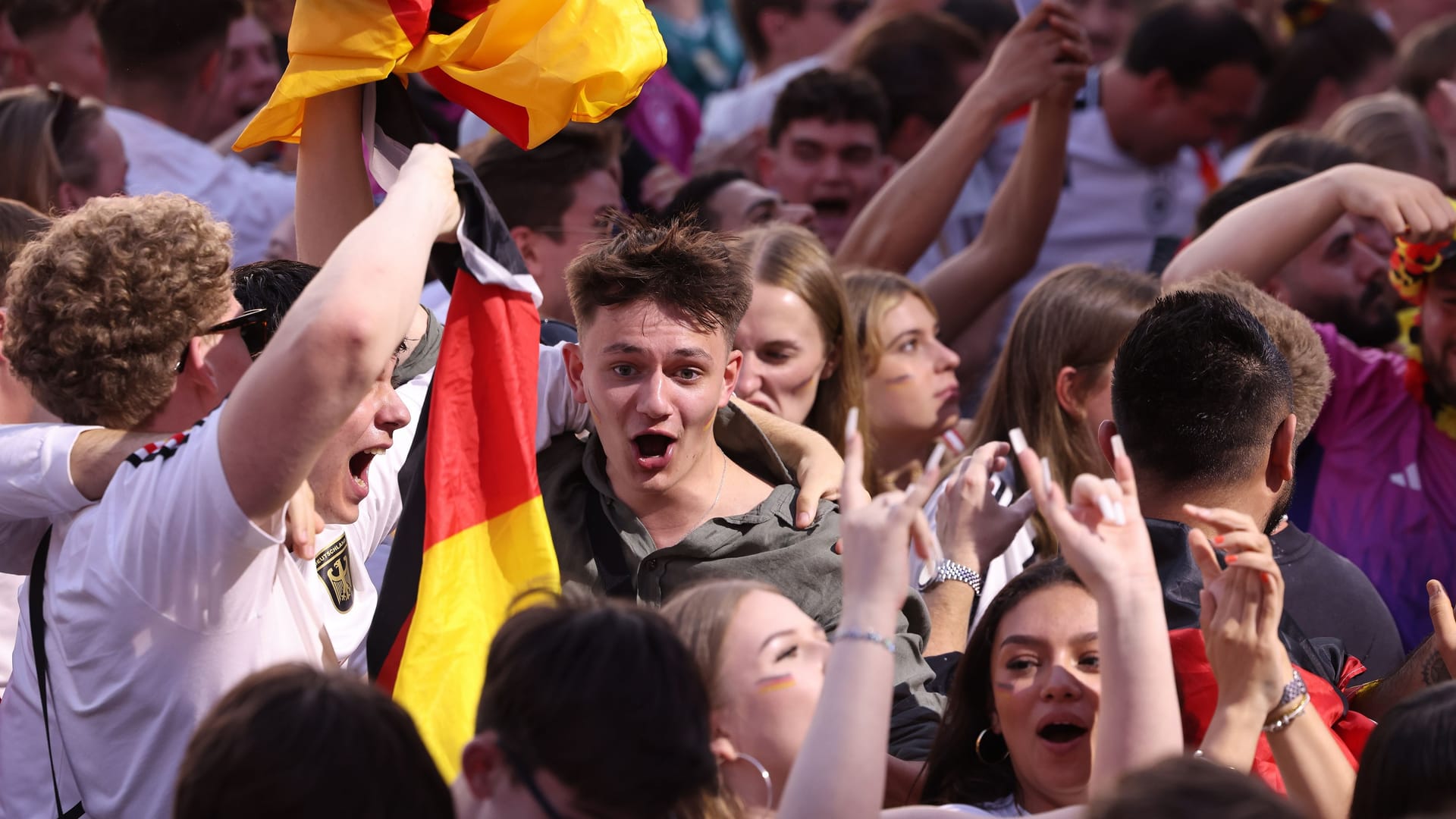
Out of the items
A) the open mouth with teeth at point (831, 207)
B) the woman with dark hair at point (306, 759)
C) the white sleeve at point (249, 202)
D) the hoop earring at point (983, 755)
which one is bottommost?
the white sleeve at point (249, 202)

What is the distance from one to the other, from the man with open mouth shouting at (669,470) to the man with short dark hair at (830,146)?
2899 millimetres

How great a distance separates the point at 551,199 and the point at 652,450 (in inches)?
73.0

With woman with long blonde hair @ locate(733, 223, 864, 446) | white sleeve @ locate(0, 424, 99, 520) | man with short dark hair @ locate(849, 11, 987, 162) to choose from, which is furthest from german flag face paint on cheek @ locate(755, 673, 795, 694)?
man with short dark hair @ locate(849, 11, 987, 162)

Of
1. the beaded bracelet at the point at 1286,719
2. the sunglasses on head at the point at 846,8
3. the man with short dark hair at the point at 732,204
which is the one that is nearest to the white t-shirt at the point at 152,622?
the beaded bracelet at the point at 1286,719

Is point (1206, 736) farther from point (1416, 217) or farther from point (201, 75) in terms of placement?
point (201, 75)

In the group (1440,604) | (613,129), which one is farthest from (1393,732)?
(613,129)

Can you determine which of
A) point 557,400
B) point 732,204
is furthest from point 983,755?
point 732,204

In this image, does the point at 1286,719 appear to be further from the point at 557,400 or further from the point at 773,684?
the point at 557,400

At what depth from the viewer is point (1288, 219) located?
4230mm

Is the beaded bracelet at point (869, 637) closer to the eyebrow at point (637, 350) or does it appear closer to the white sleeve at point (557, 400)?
the eyebrow at point (637, 350)

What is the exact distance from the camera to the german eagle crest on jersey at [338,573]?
2934 mm

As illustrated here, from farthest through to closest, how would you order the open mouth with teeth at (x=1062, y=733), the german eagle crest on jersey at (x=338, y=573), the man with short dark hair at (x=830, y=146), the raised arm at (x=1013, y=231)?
the man with short dark hair at (x=830, y=146), the raised arm at (x=1013, y=231), the german eagle crest on jersey at (x=338, y=573), the open mouth with teeth at (x=1062, y=733)

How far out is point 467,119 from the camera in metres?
5.74

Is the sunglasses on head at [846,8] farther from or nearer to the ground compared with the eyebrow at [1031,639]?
nearer to the ground
